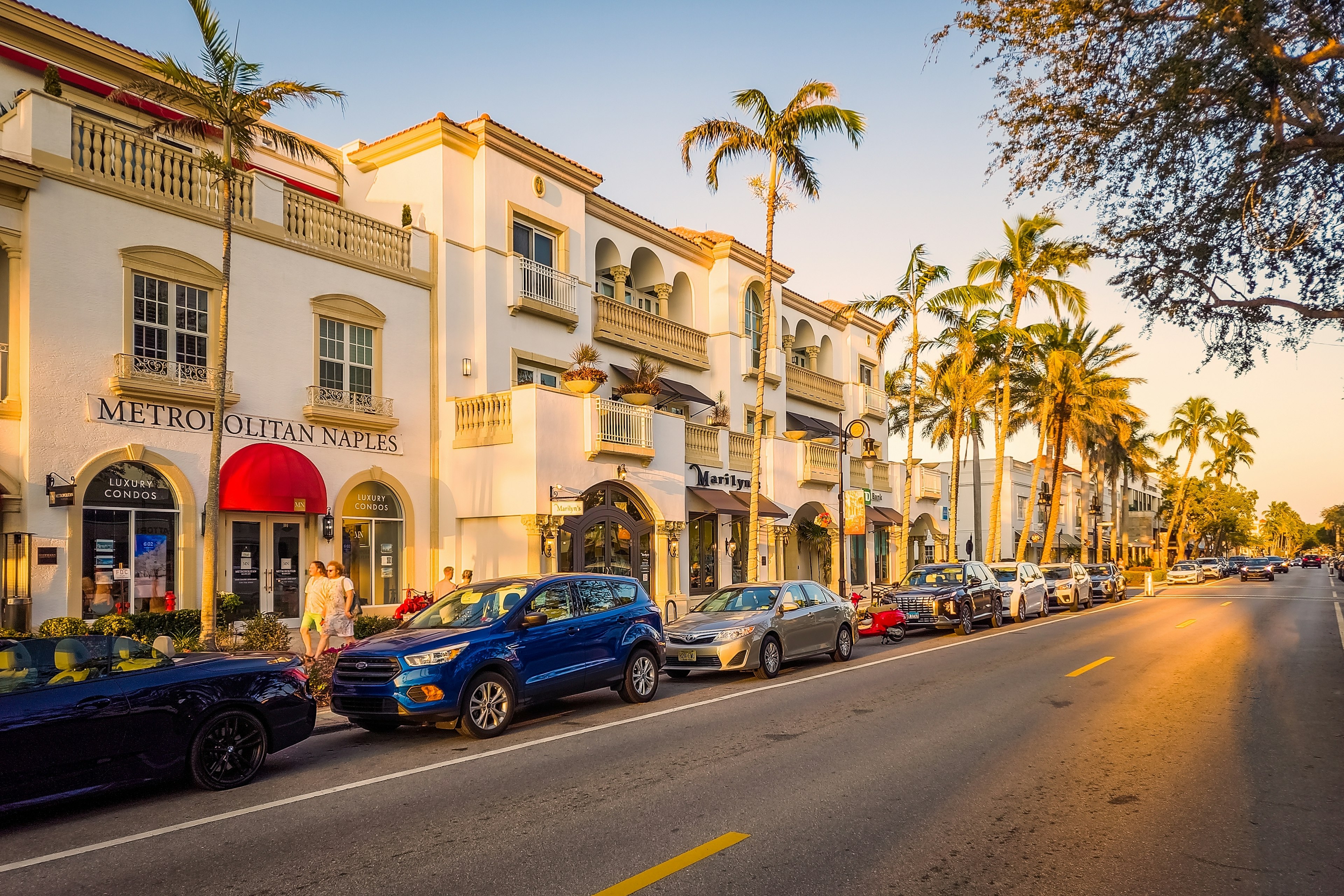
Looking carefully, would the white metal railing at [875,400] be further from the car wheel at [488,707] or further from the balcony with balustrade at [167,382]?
the car wheel at [488,707]

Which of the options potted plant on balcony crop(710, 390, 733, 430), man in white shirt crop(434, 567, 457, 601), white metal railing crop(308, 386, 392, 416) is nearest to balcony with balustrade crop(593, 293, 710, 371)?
potted plant on balcony crop(710, 390, 733, 430)

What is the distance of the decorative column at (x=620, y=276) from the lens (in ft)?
91.4

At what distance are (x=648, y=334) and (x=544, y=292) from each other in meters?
4.53

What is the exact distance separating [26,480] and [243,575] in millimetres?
4087

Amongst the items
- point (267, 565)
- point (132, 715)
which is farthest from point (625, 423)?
point (132, 715)

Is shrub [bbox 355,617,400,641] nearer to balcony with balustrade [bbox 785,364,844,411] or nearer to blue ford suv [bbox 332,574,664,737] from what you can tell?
blue ford suv [bbox 332,574,664,737]

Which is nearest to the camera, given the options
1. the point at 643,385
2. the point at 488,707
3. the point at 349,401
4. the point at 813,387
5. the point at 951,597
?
the point at 488,707

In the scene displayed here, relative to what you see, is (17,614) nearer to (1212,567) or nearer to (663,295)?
(663,295)

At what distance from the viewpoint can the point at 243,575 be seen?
17734 mm

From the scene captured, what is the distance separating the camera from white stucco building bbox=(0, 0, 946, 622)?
15.3 m

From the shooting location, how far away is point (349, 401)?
19.7m

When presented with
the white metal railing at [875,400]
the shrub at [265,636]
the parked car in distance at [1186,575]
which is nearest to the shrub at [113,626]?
the shrub at [265,636]

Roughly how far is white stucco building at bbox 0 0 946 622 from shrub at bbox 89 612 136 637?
0.87m

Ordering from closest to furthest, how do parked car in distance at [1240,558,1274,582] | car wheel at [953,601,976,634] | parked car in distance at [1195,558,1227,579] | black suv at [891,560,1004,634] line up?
1. black suv at [891,560,1004,634]
2. car wheel at [953,601,976,634]
3. parked car in distance at [1240,558,1274,582]
4. parked car in distance at [1195,558,1227,579]
